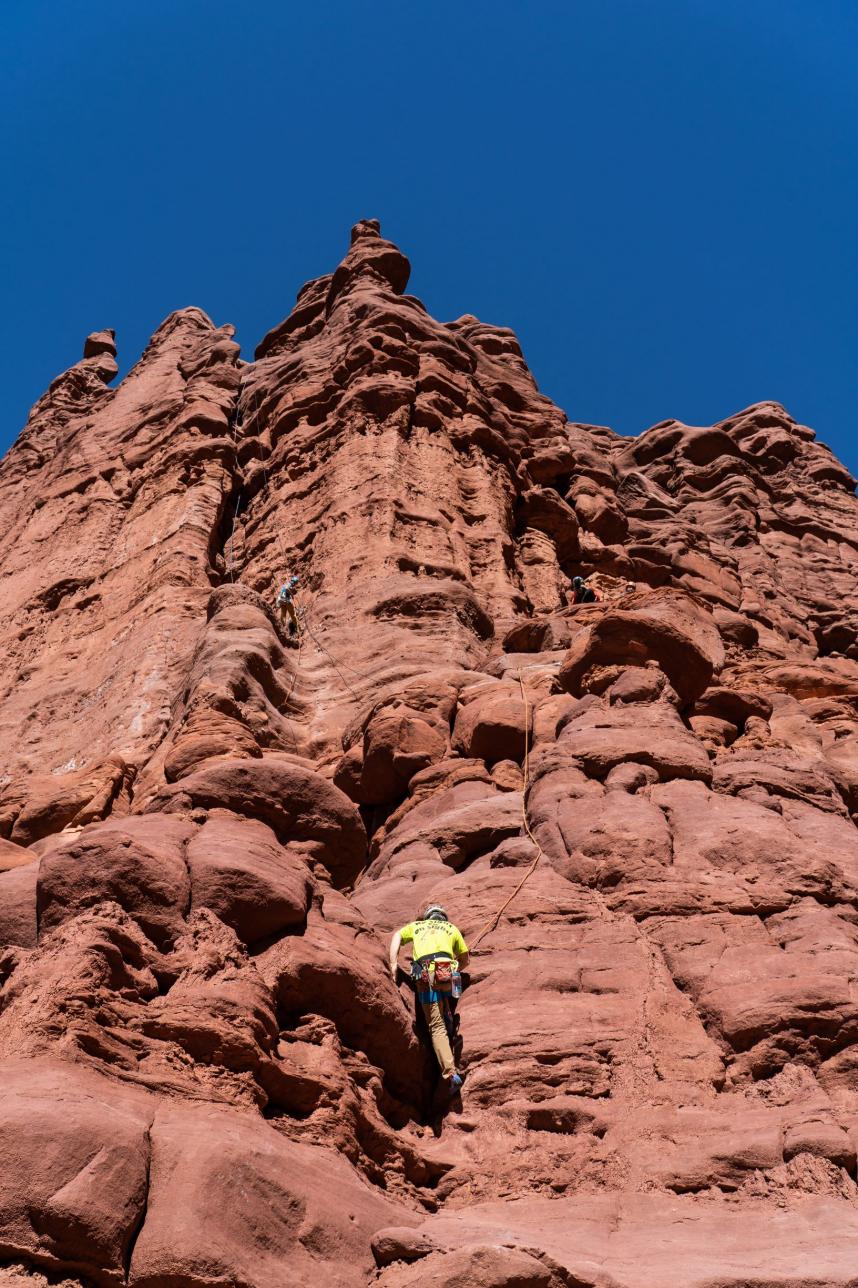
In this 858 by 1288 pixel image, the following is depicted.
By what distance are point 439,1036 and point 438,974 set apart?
1.48 feet

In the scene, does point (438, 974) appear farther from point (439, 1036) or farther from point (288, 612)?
point (288, 612)

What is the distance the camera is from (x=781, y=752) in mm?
15328

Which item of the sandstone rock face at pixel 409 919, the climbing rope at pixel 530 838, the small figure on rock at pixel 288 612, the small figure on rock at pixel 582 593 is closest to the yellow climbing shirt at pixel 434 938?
the sandstone rock face at pixel 409 919

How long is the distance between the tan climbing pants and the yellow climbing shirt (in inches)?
17.2

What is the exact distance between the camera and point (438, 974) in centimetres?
980

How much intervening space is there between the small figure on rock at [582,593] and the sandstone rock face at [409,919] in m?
1.27

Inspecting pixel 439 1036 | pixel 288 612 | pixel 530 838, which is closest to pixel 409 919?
pixel 530 838

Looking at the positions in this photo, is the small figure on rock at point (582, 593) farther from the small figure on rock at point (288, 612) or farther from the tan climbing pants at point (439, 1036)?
the tan climbing pants at point (439, 1036)

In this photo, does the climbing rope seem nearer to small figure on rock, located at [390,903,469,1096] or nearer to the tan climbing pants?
small figure on rock, located at [390,903,469,1096]

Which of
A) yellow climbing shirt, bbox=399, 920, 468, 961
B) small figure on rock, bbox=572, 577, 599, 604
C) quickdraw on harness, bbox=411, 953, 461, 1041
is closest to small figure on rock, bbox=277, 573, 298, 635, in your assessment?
small figure on rock, bbox=572, 577, 599, 604

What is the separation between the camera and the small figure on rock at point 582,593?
88.8ft

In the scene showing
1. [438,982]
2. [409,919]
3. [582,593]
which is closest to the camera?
[438,982]

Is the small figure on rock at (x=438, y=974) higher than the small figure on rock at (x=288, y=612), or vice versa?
the small figure on rock at (x=288, y=612)

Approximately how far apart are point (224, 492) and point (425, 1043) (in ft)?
81.3
